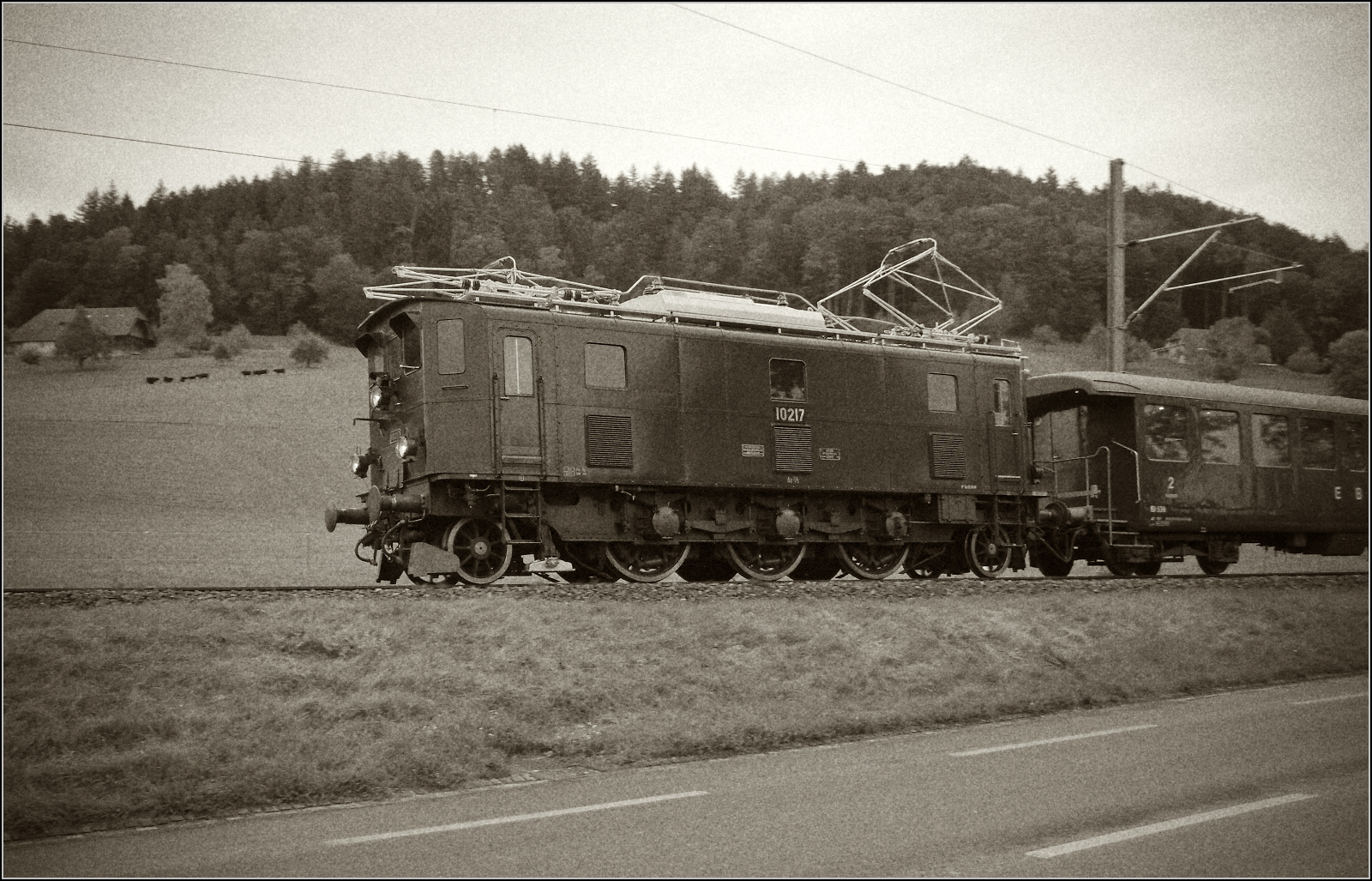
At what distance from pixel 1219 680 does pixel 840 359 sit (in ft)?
24.8

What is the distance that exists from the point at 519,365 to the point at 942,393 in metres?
8.07

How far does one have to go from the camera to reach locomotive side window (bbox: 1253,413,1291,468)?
2205 cm

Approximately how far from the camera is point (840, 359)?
17.7 metres

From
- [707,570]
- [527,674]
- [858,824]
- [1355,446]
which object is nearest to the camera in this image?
[858,824]

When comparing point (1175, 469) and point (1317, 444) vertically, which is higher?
point (1317, 444)

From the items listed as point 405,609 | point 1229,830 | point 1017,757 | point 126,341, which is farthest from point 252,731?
point 126,341

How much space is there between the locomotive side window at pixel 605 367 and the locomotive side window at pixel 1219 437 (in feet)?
40.6

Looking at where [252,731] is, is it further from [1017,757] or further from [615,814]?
[1017,757]

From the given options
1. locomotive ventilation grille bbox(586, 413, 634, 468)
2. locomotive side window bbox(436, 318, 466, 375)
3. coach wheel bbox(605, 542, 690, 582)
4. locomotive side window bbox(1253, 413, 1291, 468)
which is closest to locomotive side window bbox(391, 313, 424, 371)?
locomotive side window bbox(436, 318, 466, 375)

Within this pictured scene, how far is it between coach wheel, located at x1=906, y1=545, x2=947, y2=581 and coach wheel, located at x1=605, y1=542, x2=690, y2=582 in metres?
4.93

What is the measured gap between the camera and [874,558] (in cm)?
1873

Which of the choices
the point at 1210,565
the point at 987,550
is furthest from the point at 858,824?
the point at 1210,565

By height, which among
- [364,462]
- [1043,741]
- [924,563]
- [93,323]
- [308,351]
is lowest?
[1043,741]

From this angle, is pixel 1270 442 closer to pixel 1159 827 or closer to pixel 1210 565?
pixel 1210 565
